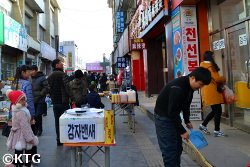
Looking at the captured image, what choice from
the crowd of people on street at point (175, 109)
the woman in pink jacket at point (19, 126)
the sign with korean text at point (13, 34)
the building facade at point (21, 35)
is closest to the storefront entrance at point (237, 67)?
the crowd of people on street at point (175, 109)

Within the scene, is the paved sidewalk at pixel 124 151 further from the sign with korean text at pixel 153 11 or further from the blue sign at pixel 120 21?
the blue sign at pixel 120 21

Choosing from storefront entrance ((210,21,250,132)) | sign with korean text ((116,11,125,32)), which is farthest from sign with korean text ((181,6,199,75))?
sign with korean text ((116,11,125,32))

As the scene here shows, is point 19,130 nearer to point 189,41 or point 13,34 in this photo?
point 189,41

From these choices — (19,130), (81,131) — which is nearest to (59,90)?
(19,130)

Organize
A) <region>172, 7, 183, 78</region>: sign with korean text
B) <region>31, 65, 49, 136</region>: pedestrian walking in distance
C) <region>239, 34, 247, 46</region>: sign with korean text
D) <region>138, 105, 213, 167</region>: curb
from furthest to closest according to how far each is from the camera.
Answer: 1. <region>172, 7, 183, 78</region>: sign with korean text
2. <region>31, 65, 49, 136</region>: pedestrian walking in distance
3. <region>239, 34, 247, 46</region>: sign with korean text
4. <region>138, 105, 213, 167</region>: curb

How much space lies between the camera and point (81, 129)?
4137mm

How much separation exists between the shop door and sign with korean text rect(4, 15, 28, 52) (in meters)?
13.4

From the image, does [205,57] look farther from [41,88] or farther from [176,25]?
[41,88]

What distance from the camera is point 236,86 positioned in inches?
327

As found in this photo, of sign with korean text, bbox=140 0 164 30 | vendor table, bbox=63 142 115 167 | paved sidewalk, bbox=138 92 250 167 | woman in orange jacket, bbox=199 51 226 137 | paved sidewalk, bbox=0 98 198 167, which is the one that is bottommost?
paved sidewalk, bbox=0 98 198 167

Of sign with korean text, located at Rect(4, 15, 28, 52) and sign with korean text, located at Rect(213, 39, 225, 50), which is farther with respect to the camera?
sign with korean text, located at Rect(4, 15, 28, 52)

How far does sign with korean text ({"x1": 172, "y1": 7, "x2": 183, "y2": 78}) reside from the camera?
10266mm

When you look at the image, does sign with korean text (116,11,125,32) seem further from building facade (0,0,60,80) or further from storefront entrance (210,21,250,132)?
storefront entrance (210,21,250,132)

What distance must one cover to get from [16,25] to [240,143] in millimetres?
17559
